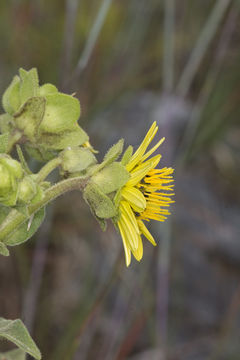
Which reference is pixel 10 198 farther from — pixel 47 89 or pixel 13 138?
pixel 47 89

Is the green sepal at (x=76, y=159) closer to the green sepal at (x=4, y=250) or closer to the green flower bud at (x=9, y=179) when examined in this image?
the green flower bud at (x=9, y=179)

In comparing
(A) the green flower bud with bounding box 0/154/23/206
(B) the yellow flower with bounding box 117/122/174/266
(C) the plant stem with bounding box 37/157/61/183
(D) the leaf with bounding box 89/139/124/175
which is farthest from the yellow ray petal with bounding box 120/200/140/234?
(A) the green flower bud with bounding box 0/154/23/206

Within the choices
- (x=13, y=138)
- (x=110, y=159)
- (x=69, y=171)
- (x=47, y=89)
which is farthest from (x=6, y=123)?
(x=110, y=159)

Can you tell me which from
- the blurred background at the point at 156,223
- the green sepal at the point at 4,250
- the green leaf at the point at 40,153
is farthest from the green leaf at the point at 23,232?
the blurred background at the point at 156,223

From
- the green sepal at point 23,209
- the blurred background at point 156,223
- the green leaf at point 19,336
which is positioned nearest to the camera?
the green leaf at point 19,336

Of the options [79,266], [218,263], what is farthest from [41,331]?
[218,263]

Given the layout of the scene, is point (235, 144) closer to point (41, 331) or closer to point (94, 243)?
point (94, 243)

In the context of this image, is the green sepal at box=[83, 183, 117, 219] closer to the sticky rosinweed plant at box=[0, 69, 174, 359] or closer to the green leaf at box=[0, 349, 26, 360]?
the sticky rosinweed plant at box=[0, 69, 174, 359]
